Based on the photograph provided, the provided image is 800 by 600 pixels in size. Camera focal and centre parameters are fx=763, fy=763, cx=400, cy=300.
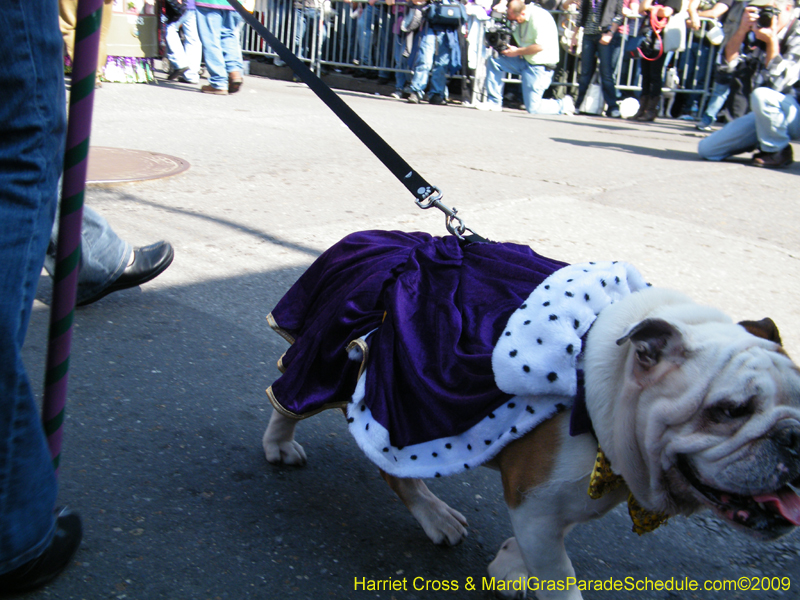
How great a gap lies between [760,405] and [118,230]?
3.79m

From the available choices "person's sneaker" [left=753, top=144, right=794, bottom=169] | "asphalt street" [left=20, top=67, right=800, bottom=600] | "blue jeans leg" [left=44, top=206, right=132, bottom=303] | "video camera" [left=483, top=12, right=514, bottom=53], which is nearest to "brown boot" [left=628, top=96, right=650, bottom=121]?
"video camera" [left=483, top=12, right=514, bottom=53]

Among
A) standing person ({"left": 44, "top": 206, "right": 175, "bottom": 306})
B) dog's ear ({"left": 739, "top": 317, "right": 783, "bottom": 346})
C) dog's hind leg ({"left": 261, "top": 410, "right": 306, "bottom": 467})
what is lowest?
dog's hind leg ({"left": 261, "top": 410, "right": 306, "bottom": 467})

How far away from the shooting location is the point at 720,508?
1593 millimetres

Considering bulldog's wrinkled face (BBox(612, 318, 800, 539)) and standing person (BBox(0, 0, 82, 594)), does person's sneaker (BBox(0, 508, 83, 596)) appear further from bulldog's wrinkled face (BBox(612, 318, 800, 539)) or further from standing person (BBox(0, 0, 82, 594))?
bulldog's wrinkled face (BBox(612, 318, 800, 539))

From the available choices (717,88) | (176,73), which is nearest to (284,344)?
(176,73)

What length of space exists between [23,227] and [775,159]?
28.3 ft

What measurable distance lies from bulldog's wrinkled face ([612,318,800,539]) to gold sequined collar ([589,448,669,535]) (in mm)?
36

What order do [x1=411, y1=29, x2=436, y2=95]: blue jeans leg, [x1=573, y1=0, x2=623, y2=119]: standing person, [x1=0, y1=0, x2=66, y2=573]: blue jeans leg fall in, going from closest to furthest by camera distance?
[x1=0, y1=0, x2=66, y2=573]: blue jeans leg → [x1=573, y1=0, x2=623, y2=119]: standing person → [x1=411, y1=29, x2=436, y2=95]: blue jeans leg

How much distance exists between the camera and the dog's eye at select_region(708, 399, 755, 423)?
152cm

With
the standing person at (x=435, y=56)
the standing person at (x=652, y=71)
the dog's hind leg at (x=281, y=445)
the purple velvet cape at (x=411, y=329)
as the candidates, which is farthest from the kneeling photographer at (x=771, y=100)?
the dog's hind leg at (x=281, y=445)

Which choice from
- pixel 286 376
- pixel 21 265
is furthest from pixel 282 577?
pixel 21 265

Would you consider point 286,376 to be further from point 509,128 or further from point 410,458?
point 509,128

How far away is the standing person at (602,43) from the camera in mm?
12727

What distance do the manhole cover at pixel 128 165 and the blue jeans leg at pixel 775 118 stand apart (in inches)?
243
